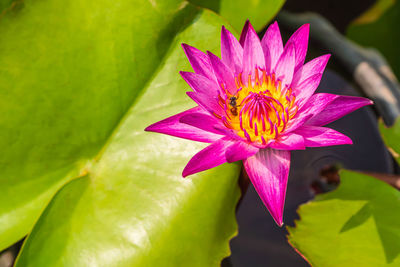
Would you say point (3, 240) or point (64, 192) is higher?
point (64, 192)

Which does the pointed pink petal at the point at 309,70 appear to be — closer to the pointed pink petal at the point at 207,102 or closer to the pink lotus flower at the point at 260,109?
the pink lotus flower at the point at 260,109

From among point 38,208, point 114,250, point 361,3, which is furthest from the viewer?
point 361,3

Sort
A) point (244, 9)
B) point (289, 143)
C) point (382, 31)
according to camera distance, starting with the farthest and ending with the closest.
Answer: point (382, 31) → point (244, 9) → point (289, 143)

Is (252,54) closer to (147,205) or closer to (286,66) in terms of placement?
(286,66)

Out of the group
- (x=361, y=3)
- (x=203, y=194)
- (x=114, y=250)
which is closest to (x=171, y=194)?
(x=203, y=194)

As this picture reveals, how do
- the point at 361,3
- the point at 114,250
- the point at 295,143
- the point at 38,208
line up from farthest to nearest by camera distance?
the point at 361,3 → the point at 38,208 → the point at 114,250 → the point at 295,143

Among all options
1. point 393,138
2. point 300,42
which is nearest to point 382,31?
point 393,138

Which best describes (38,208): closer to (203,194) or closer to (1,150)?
(1,150)
